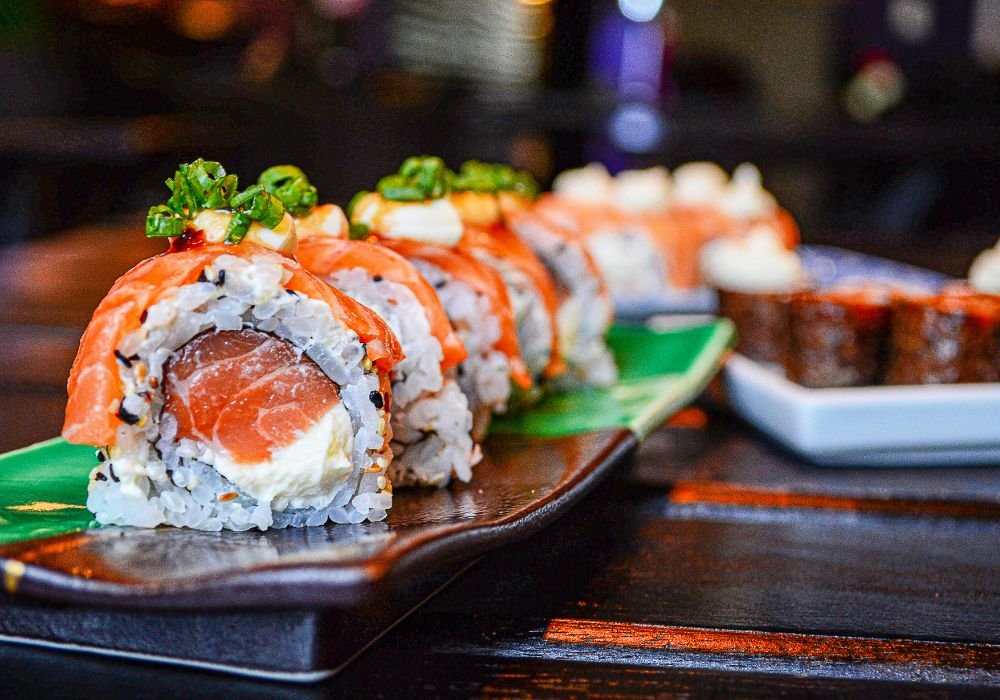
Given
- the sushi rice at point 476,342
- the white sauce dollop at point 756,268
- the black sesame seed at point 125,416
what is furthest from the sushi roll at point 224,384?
the white sauce dollop at point 756,268

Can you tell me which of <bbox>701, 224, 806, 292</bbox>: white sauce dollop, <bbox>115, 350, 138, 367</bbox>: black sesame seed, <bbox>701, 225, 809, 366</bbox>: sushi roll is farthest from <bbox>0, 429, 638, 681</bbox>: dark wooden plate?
<bbox>701, 224, 806, 292</bbox>: white sauce dollop

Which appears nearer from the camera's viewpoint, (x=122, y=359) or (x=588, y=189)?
(x=122, y=359)

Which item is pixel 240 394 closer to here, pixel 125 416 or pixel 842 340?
pixel 125 416

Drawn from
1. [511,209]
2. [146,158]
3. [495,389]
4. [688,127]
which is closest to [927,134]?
[688,127]

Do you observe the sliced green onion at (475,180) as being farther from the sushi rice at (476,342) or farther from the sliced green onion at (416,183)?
the sushi rice at (476,342)

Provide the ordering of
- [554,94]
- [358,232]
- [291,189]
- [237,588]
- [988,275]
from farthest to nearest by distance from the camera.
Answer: [554,94] < [988,275] < [358,232] < [291,189] < [237,588]

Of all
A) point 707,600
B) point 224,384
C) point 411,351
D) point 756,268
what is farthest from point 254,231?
point 756,268

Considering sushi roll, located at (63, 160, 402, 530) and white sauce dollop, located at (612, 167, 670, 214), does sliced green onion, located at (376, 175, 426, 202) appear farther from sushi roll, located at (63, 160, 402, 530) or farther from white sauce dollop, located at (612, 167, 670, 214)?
white sauce dollop, located at (612, 167, 670, 214)
